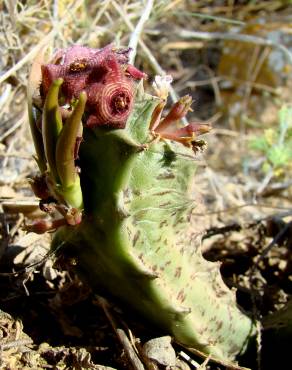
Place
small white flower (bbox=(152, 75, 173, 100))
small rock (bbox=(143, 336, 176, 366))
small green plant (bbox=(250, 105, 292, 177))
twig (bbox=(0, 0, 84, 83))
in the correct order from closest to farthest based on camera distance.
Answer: small white flower (bbox=(152, 75, 173, 100)) < small rock (bbox=(143, 336, 176, 366)) < twig (bbox=(0, 0, 84, 83)) < small green plant (bbox=(250, 105, 292, 177))

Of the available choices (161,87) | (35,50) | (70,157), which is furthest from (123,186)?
(35,50)

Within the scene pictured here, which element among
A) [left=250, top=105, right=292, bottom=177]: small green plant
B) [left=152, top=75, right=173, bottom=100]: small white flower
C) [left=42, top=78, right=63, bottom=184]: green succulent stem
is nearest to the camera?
[left=42, top=78, right=63, bottom=184]: green succulent stem

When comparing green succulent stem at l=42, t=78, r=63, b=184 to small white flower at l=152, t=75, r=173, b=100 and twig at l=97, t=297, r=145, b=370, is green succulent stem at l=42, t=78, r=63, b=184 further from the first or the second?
twig at l=97, t=297, r=145, b=370

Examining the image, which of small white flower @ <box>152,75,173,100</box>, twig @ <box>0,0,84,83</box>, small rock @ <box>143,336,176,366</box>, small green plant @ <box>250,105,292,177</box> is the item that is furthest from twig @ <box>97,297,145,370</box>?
small green plant @ <box>250,105,292,177</box>

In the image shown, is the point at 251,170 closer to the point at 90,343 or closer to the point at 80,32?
the point at 80,32

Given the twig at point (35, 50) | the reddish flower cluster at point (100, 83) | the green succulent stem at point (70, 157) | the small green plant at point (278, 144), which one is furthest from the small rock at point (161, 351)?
the small green plant at point (278, 144)

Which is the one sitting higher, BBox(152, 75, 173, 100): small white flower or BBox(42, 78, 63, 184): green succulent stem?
BBox(42, 78, 63, 184): green succulent stem

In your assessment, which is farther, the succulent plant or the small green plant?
the small green plant

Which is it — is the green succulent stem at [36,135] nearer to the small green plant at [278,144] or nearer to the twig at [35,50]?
the twig at [35,50]
